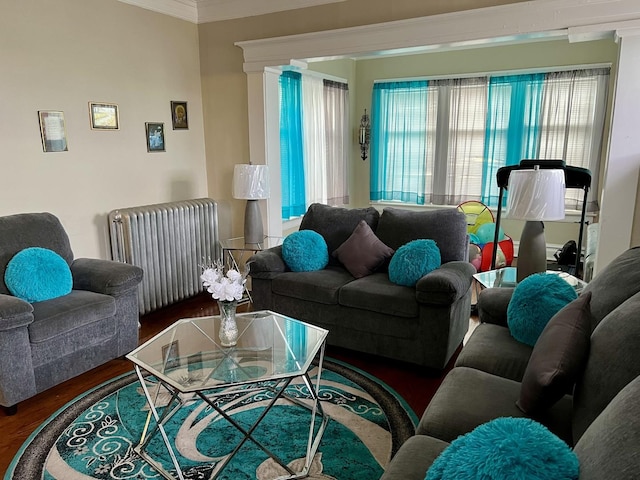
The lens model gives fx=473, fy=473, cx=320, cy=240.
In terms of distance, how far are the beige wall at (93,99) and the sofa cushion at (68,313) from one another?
A: 855 mm

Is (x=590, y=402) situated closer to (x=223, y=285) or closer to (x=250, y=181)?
(x=223, y=285)

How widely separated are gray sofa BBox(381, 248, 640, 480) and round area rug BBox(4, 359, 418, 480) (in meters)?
0.63

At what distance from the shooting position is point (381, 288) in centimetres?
306

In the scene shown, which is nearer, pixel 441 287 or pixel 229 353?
pixel 229 353

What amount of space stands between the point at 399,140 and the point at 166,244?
12.3ft

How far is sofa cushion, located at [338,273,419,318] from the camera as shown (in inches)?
115

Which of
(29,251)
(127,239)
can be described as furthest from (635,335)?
(127,239)

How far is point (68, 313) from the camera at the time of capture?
274 centimetres

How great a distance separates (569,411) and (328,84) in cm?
506

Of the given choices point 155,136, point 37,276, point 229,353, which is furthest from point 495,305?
point 155,136

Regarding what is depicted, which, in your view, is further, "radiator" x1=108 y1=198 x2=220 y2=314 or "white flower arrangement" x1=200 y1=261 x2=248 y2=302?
"radiator" x1=108 y1=198 x2=220 y2=314

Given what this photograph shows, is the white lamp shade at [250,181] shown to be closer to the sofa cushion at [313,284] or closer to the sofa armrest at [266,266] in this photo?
the sofa armrest at [266,266]

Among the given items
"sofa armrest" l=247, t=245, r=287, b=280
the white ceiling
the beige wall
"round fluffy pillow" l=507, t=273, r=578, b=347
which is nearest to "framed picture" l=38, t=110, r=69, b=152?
the beige wall

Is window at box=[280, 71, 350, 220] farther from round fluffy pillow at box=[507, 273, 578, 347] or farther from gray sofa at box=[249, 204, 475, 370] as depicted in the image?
round fluffy pillow at box=[507, 273, 578, 347]
